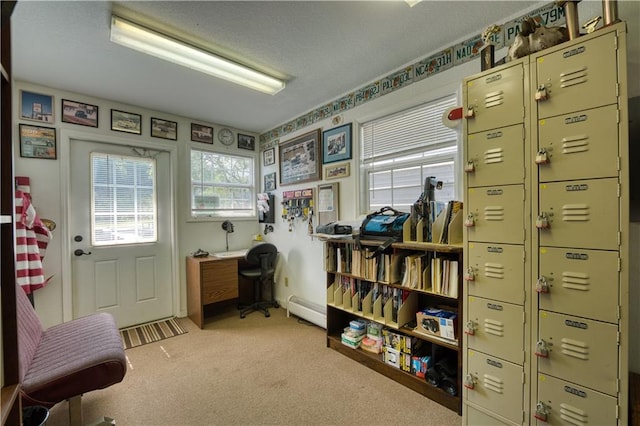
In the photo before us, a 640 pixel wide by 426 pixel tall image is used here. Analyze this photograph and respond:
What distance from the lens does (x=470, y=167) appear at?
1.52 m

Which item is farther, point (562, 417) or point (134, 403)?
point (134, 403)

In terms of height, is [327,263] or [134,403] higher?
[327,263]

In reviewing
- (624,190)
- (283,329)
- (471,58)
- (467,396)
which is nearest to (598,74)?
(624,190)

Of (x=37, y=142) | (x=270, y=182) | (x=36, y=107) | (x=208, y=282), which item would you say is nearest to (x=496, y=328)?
(x=208, y=282)

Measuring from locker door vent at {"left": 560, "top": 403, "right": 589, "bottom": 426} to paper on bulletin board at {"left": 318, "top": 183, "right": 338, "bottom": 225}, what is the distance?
2063mm

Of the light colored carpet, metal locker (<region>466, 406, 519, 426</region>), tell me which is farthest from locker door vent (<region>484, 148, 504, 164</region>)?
the light colored carpet

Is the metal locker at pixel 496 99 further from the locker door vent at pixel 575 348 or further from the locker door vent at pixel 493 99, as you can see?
the locker door vent at pixel 575 348

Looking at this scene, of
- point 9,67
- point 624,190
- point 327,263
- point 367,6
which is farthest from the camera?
point 327,263

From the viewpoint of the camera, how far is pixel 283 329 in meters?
2.93

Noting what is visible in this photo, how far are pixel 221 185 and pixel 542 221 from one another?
11.4ft

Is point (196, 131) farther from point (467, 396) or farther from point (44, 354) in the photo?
point (467, 396)

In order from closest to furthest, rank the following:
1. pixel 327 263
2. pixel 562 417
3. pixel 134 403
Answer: pixel 562 417
pixel 134 403
pixel 327 263

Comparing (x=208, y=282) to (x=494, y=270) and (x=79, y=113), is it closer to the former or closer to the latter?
(x=79, y=113)

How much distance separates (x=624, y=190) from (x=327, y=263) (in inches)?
76.8
